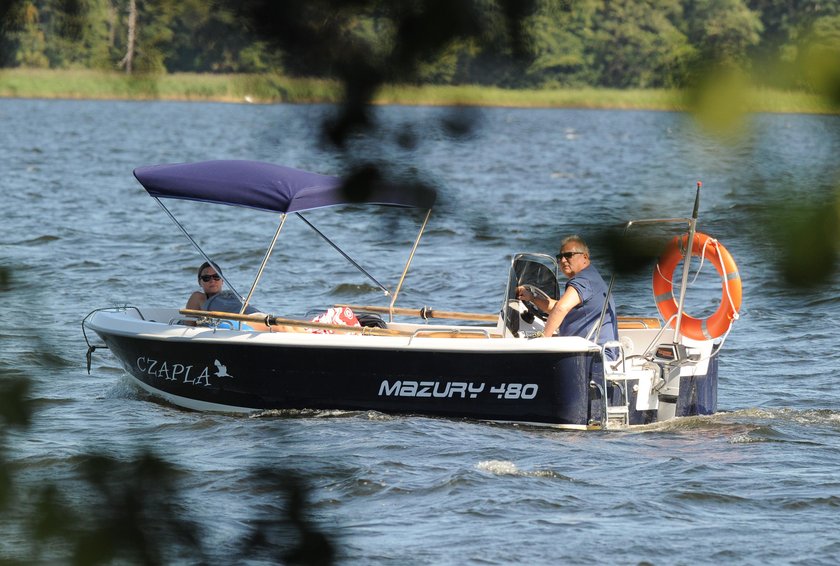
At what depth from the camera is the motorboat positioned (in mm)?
9219

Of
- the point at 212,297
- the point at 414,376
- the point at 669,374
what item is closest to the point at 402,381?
the point at 414,376

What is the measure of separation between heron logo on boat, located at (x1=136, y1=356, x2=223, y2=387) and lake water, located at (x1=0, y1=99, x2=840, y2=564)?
0.31m

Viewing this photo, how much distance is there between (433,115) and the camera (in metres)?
1.89

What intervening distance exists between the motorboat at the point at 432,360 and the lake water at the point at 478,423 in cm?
19

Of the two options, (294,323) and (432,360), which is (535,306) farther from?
(294,323)

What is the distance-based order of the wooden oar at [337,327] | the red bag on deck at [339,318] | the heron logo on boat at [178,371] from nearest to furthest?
1. the wooden oar at [337,327]
2. the heron logo on boat at [178,371]
3. the red bag on deck at [339,318]

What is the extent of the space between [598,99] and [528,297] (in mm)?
7768

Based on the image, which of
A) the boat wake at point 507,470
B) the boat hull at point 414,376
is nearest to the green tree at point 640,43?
the boat wake at point 507,470

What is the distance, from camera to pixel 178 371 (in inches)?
412

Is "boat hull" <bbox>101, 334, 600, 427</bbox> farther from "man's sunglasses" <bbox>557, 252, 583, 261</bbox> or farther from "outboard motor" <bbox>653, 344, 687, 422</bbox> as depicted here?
"man's sunglasses" <bbox>557, 252, 583, 261</bbox>

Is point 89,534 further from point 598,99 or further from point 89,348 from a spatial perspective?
point 89,348

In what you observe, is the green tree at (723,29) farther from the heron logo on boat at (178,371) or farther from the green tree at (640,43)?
the heron logo on boat at (178,371)

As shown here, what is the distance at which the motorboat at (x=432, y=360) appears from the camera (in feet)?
30.2

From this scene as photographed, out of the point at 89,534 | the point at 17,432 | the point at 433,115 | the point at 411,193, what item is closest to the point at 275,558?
the point at 89,534
